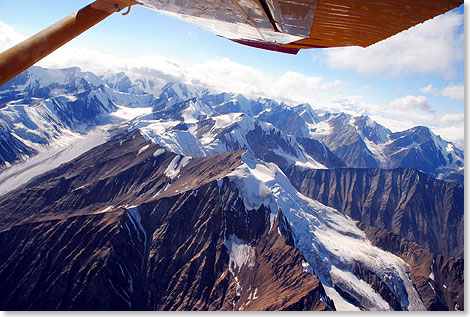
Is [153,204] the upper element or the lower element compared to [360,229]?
upper

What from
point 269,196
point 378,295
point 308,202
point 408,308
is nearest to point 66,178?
point 269,196

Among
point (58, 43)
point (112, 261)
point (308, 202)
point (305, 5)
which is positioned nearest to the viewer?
point (305, 5)

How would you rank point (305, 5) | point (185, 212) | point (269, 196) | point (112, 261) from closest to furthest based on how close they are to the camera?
point (305, 5), point (112, 261), point (185, 212), point (269, 196)

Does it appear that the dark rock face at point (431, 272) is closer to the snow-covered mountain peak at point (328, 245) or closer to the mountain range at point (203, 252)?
the mountain range at point (203, 252)

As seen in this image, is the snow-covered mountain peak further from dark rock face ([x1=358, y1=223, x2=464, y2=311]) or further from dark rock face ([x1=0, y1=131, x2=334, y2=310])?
dark rock face ([x1=0, y1=131, x2=334, y2=310])

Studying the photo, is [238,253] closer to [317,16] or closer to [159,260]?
[159,260]

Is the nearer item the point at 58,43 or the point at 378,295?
the point at 58,43

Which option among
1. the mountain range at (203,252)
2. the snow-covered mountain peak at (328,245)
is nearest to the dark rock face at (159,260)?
the mountain range at (203,252)

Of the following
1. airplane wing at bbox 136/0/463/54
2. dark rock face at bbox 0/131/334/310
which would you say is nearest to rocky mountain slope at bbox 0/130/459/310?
dark rock face at bbox 0/131/334/310

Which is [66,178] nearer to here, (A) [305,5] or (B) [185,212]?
(B) [185,212]
